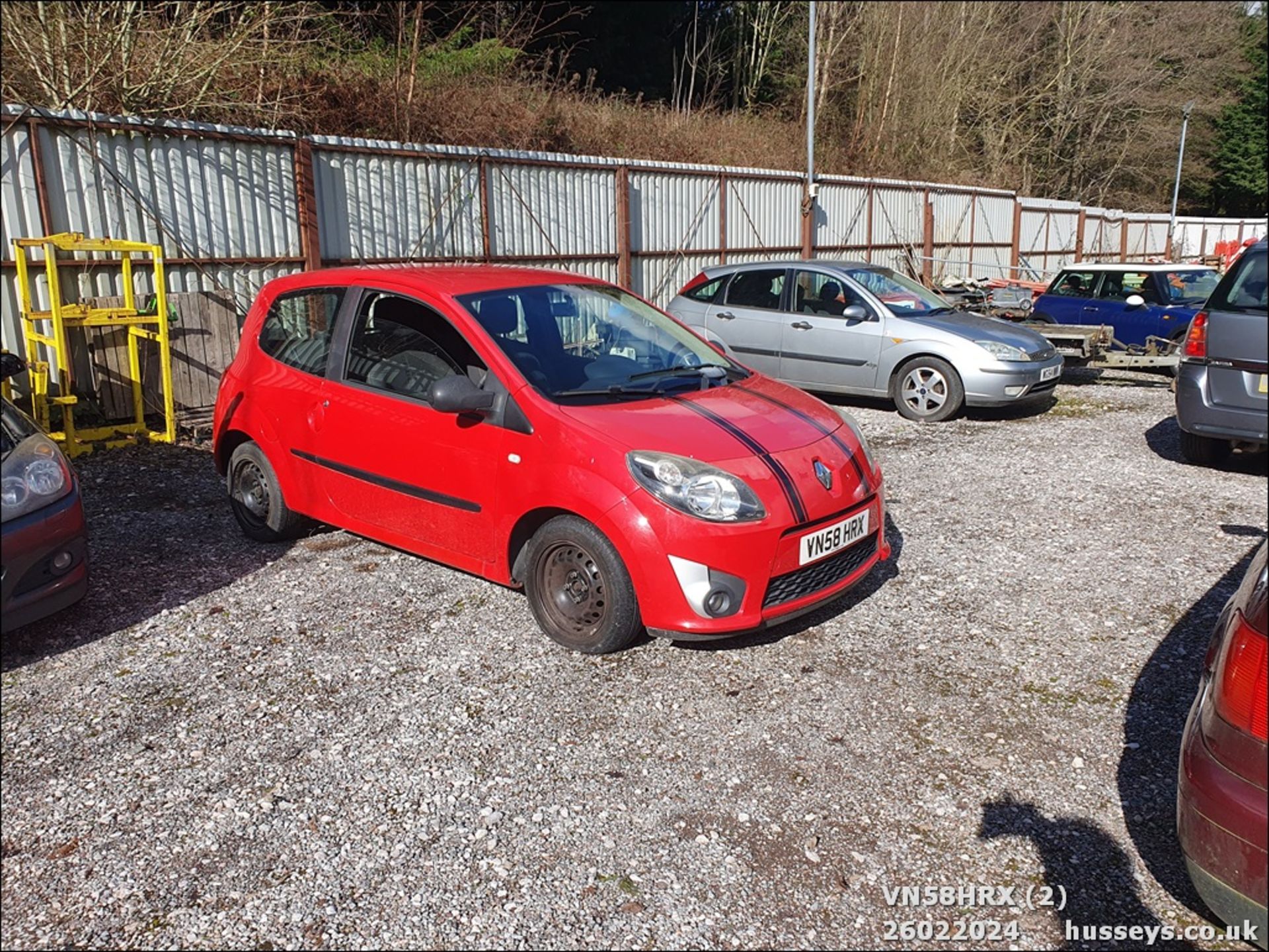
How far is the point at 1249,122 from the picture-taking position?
40.0m

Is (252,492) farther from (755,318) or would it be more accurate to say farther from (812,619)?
(755,318)

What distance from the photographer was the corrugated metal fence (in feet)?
26.1

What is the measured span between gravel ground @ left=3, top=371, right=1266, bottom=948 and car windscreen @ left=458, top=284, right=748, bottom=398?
3.97 ft

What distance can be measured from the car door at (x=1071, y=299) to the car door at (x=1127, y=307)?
9 centimetres

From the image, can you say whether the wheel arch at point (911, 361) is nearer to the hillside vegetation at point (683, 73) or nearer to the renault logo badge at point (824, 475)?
the hillside vegetation at point (683, 73)

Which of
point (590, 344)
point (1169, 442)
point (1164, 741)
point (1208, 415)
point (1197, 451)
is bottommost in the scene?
point (1169, 442)

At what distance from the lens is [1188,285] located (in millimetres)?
12438

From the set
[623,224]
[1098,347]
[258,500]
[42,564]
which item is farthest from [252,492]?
[1098,347]

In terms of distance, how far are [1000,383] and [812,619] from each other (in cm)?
541

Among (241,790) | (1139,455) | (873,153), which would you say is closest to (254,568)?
(241,790)

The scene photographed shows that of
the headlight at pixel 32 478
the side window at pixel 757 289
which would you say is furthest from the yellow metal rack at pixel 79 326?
the side window at pixel 757 289

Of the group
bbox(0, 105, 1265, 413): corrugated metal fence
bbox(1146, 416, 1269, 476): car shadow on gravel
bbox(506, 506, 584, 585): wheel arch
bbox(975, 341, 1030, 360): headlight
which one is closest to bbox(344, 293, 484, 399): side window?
bbox(506, 506, 584, 585): wheel arch

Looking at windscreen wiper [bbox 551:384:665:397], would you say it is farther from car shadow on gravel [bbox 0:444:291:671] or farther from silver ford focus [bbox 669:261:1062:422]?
silver ford focus [bbox 669:261:1062:422]

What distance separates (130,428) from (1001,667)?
23.8 ft
